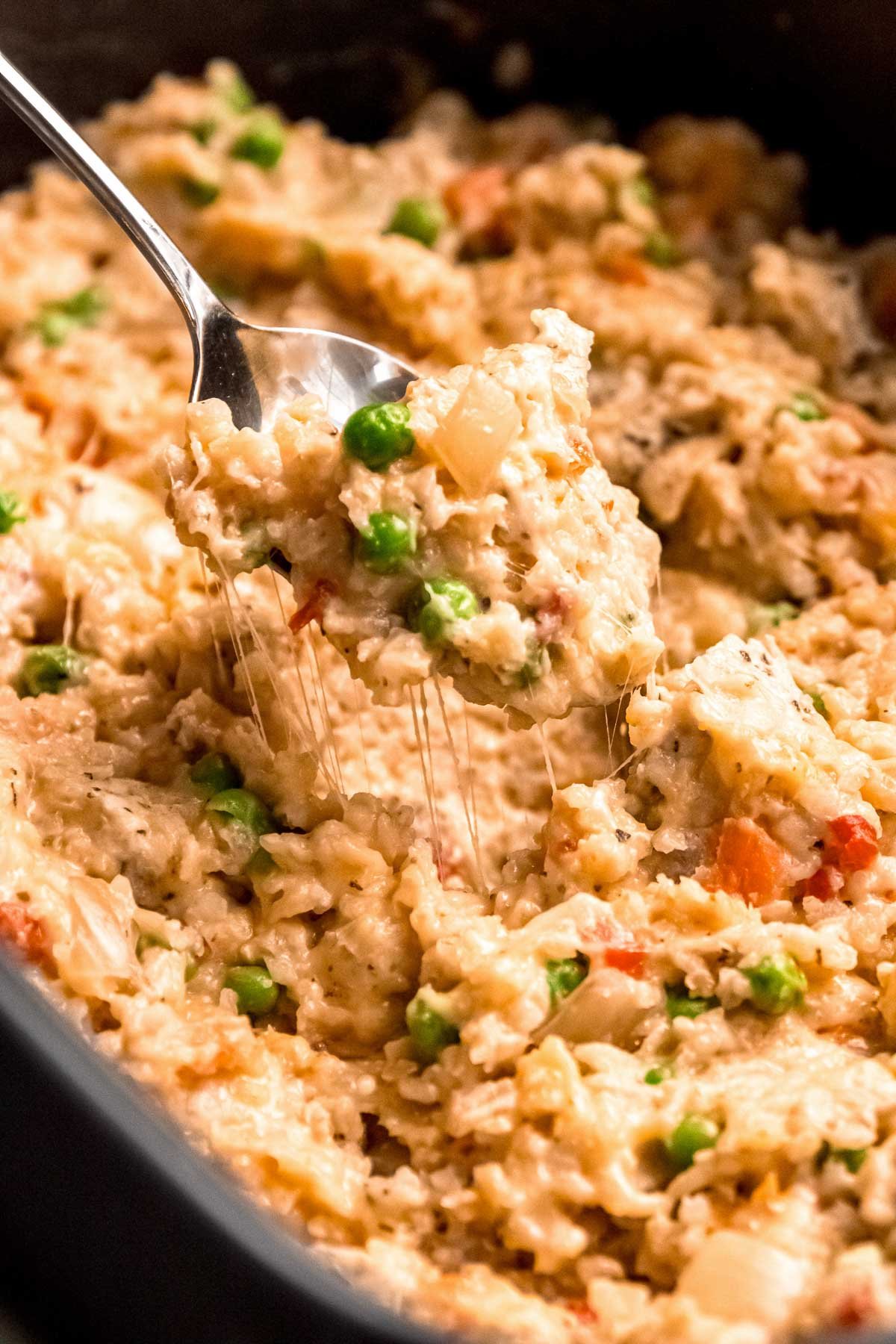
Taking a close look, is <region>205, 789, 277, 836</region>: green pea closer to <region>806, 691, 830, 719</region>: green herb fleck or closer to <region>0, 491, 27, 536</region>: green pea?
<region>0, 491, 27, 536</region>: green pea

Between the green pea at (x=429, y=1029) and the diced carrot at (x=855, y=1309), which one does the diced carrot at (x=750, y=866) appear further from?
the diced carrot at (x=855, y=1309)

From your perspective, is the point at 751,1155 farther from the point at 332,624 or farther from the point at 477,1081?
the point at 332,624

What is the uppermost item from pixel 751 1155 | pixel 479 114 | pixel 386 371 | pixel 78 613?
pixel 479 114

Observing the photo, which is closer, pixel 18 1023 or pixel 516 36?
pixel 18 1023

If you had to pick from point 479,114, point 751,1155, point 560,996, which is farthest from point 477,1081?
point 479,114

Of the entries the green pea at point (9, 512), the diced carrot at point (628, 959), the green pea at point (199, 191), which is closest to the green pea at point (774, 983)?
the diced carrot at point (628, 959)

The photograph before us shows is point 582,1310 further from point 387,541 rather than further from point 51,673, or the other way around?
point 51,673
